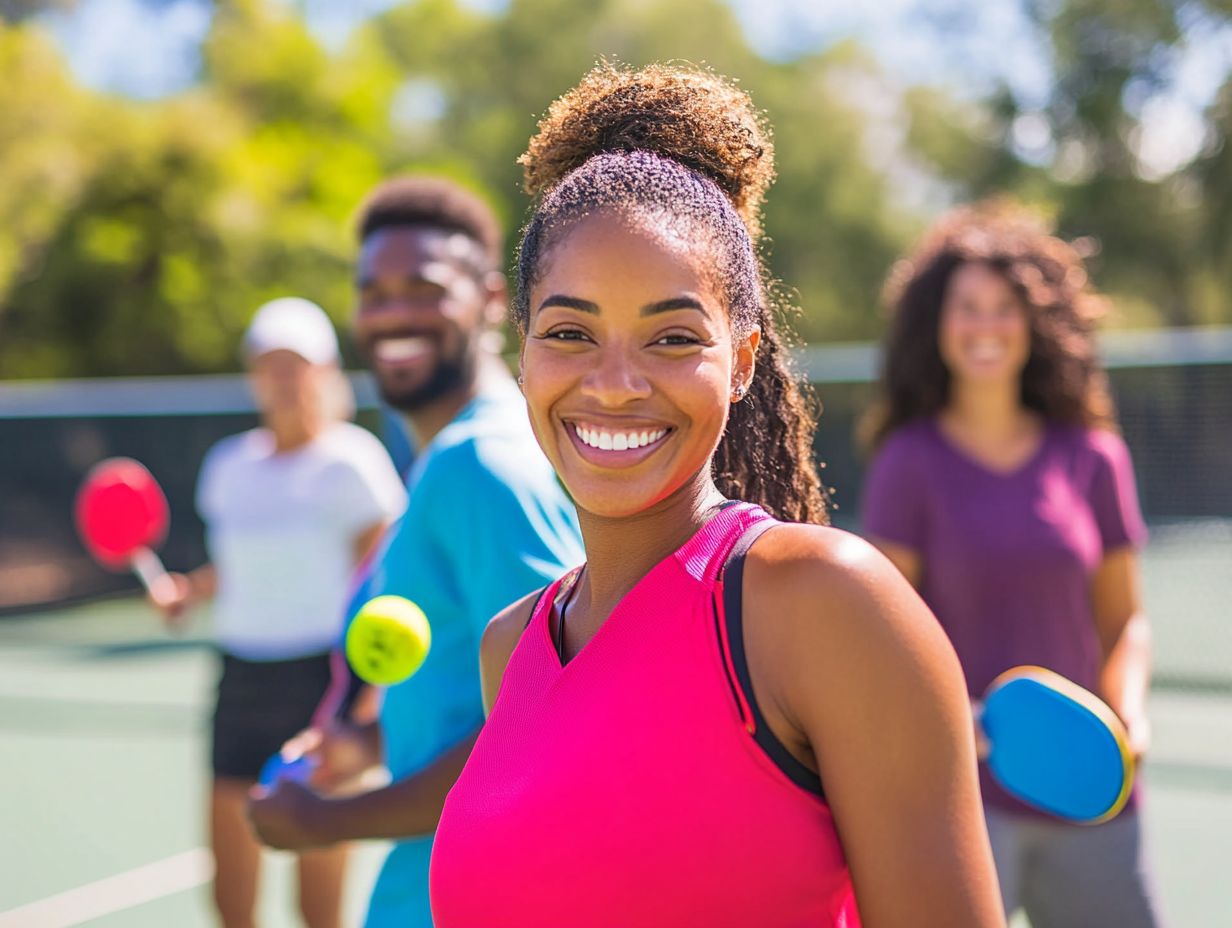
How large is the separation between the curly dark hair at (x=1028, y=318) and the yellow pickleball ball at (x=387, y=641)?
2.03m

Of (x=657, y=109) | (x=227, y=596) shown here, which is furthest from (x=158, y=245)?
(x=657, y=109)

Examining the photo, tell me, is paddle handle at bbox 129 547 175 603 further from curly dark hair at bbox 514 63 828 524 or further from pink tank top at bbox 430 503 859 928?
pink tank top at bbox 430 503 859 928

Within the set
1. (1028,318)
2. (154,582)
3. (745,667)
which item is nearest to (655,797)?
(745,667)

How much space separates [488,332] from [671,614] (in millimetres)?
2022

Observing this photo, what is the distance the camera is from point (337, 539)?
5758 millimetres

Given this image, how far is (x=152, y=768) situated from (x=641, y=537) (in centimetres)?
788

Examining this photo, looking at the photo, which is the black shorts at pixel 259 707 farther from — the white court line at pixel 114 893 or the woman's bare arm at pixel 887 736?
the woman's bare arm at pixel 887 736

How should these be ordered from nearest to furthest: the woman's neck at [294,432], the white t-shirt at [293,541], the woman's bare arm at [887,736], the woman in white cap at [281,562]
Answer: the woman's bare arm at [887,736] → the woman in white cap at [281,562] → the white t-shirt at [293,541] → the woman's neck at [294,432]

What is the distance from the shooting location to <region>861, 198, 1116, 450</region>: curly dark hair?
4160mm

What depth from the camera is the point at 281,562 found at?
5723 mm

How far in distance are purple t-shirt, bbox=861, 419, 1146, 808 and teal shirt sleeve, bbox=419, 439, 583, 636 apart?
1.39m

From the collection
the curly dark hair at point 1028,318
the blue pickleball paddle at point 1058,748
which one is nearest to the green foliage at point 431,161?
the curly dark hair at point 1028,318

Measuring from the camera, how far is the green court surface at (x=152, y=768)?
6578 mm

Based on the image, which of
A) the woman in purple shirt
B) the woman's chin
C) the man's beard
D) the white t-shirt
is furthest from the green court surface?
the woman's chin
